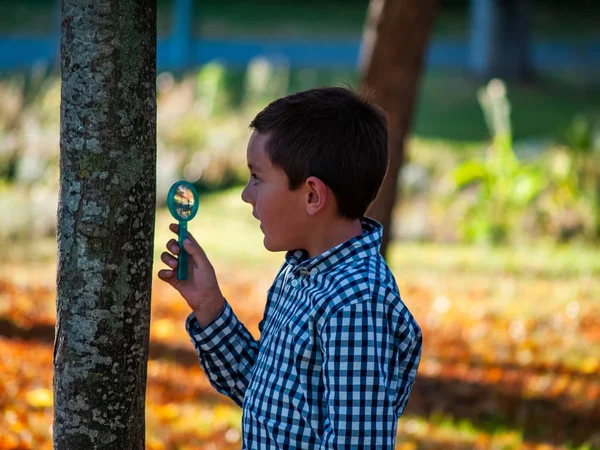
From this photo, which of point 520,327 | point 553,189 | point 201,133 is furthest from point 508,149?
point 201,133

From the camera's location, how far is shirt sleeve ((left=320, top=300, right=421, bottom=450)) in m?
1.86

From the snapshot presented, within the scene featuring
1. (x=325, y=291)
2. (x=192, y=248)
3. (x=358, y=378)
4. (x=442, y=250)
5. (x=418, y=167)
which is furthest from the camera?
(x=418, y=167)

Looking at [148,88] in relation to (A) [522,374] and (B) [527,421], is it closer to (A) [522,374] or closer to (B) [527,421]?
(B) [527,421]

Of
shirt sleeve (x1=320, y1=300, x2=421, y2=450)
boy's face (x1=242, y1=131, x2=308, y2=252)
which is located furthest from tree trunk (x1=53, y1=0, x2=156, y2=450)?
shirt sleeve (x1=320, y1=300, x2=421, y2=450)

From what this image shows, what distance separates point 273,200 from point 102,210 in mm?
405

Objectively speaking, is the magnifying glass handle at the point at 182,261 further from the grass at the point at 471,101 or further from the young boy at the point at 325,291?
the grass at the point at 471,101

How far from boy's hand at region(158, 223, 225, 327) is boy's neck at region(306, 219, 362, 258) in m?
0.29

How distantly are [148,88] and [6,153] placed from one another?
28.1 ft

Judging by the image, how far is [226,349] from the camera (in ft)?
7.71

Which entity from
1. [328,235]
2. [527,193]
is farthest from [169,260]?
[527,193]

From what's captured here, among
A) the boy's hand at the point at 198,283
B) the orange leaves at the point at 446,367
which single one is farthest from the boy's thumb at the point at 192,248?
the orange leaves at the point at 446,367

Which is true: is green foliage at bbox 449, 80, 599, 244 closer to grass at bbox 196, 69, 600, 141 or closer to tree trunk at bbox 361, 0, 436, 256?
tree trunk at bbox 361, 0, 436, 256

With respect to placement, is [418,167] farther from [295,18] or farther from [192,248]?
[295,18]

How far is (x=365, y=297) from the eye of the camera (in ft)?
6.29
